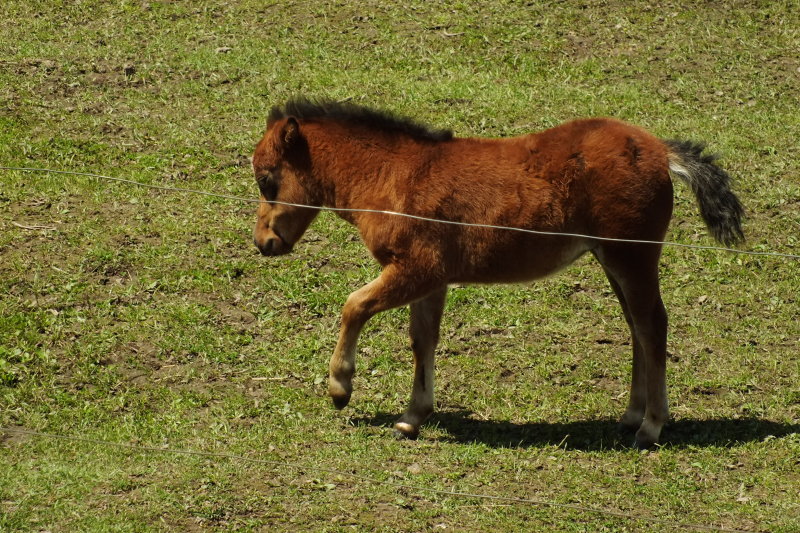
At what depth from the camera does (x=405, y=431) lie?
753 cm

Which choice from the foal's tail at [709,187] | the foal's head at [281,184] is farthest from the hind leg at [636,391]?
the foal's head at [281,184]

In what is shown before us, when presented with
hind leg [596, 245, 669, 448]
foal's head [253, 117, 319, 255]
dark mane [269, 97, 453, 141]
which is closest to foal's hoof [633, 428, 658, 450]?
hind leg [596, 245, 669, 448]

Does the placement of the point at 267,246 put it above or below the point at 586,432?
above

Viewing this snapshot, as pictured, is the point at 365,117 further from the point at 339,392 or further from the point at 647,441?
the point at 647,441

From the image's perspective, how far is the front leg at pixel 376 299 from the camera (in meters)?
7.16

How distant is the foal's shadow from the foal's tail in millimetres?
1286

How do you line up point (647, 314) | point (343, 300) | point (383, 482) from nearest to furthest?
1. point (383, 482)
2. point (647, 314)
3. point (343, 300)

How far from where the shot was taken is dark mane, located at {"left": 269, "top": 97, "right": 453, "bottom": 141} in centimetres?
761

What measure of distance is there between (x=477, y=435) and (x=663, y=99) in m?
6.56

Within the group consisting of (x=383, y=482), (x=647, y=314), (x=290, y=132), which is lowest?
(x=383, y=482)

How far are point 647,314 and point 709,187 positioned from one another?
969 mm

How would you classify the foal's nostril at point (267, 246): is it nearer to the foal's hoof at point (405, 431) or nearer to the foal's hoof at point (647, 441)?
the foal's hoof at point (405, 431)

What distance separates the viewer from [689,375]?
8406 millimetres

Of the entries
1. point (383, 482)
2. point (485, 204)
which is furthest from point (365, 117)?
point (383, 482)
